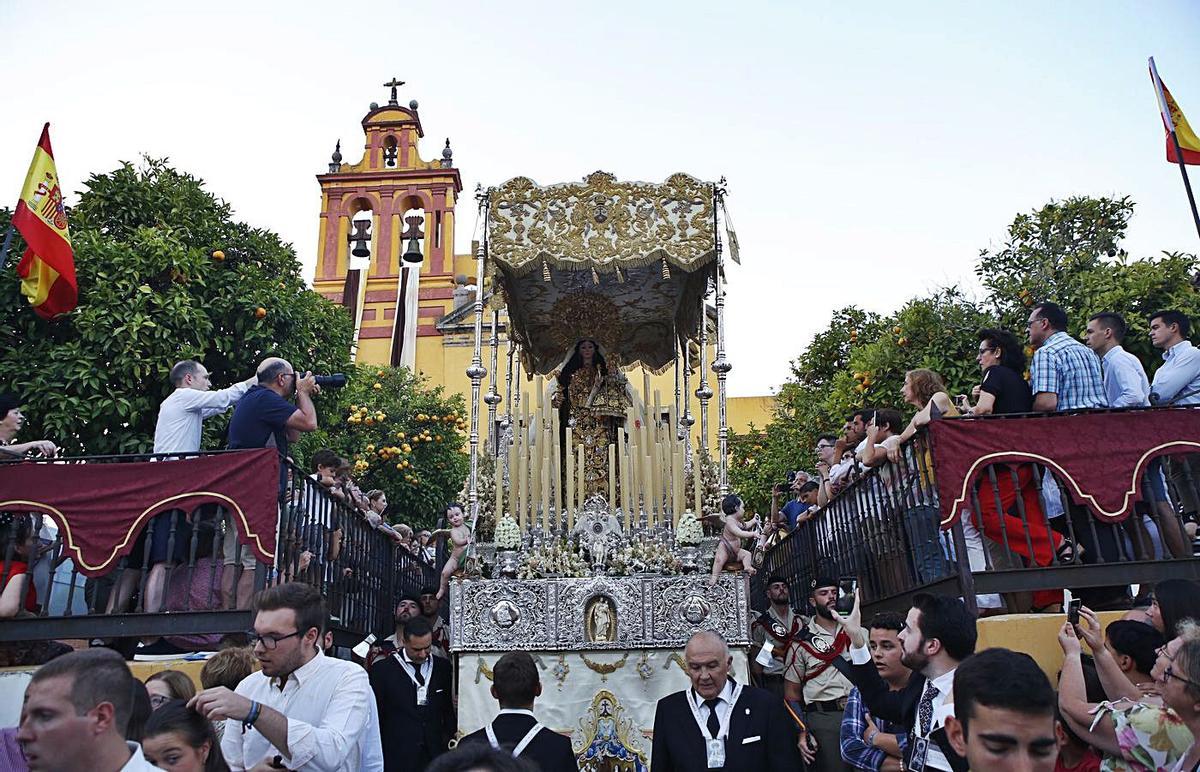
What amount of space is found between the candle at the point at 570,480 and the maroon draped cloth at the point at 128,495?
2663 millimetres

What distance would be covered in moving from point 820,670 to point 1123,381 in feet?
9.08

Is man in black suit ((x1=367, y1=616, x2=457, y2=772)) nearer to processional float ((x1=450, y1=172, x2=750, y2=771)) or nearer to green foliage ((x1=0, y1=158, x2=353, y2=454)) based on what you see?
processional float ((x1=450, y1=172, x2=750, y2=771))

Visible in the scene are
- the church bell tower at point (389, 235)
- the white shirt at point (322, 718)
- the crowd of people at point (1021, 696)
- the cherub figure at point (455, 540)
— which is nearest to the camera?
the crowd of people at point (1021, 696)

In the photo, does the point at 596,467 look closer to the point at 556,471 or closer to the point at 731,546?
the point at 556,471

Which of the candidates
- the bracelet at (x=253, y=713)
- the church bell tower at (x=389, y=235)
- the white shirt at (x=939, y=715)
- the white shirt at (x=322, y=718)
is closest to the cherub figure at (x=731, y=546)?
the white shirt at (x=939, y=715)

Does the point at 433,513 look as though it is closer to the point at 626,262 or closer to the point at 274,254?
the point at 274,254

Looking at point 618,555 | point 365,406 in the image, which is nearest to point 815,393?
point 365,406

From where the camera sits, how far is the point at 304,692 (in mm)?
3301

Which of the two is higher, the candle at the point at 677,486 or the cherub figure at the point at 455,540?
the candle at the point at 677,486

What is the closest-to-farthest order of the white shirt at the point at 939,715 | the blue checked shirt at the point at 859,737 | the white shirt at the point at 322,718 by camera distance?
the white shirt at the point at 322,718
the white shirt at the point at 939,715
the blue checked shirt at the point at 859,737

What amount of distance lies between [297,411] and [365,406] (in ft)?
45.2

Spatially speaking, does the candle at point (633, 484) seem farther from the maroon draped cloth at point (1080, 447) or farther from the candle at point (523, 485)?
the maroon draped cloth at point (1080, 447)

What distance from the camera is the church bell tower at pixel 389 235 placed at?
2977 centimetres

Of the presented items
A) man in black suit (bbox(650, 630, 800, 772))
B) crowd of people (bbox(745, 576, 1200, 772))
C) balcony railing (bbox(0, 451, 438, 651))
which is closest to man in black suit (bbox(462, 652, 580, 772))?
man in black suit (bbox(650, 630, 800, 772))
